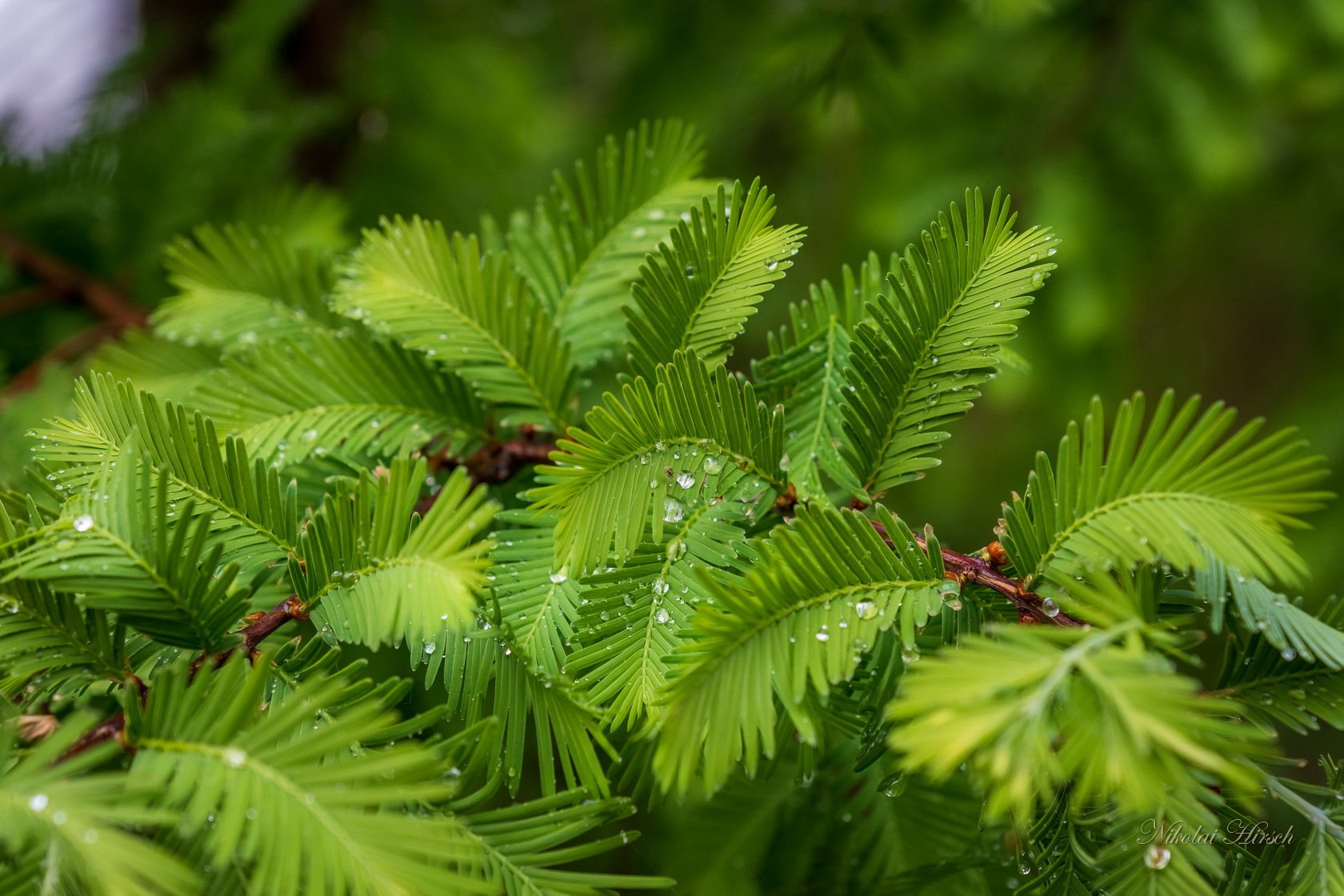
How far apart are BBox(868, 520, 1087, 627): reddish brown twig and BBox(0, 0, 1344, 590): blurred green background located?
2.63 ft

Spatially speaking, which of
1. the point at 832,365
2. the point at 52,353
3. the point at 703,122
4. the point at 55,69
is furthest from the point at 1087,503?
the point at 55,69

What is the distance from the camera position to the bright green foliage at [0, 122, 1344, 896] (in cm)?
43

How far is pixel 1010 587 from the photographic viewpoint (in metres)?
0.55

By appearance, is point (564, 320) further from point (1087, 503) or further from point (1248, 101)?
point (1248, 101)

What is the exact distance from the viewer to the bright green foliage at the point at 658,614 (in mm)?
425

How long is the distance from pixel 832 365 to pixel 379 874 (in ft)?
1.43

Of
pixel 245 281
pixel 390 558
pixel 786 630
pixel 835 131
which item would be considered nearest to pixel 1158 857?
pixel 786 630

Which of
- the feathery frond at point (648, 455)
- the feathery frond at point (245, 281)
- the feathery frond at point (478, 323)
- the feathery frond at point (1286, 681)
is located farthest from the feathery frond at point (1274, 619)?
the feathery frond at point (245, 281)

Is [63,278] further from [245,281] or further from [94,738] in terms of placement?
[94,738]

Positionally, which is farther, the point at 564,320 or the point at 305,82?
the point at 305,82

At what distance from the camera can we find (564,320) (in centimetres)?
81

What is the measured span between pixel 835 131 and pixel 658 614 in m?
2.05

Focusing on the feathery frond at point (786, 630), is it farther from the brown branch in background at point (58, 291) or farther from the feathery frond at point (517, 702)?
the brown branch in background at point (58, 291)

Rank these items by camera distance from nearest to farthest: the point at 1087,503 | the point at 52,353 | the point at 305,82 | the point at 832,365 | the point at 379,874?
the point at 379,874, the point at 1087,503, the point at 832,365, the point at 52,353, the point at 305,82
